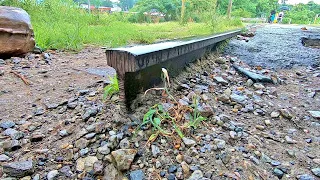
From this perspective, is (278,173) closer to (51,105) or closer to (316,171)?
(316,171)

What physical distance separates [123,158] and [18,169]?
0.44m

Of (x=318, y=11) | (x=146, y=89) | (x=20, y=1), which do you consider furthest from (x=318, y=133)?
(x=318, y=11)

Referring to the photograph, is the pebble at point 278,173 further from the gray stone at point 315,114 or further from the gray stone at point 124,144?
the gray stone at point 315,114

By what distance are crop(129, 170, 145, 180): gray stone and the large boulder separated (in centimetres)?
233

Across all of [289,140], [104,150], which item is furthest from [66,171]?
[289,140]

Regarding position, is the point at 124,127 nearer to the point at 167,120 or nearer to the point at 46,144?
the point at 167,120

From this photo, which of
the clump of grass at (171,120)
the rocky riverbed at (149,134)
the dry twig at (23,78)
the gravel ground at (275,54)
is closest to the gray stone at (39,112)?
the rocky riverbed at (149,134)

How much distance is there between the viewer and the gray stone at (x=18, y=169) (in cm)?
94

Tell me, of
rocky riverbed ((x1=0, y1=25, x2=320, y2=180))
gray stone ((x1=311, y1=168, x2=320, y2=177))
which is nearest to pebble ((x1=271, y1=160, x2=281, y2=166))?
rocky riverbed ((x1=0, y1=25, x2=320, y2=180))

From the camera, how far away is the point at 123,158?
1.00 m

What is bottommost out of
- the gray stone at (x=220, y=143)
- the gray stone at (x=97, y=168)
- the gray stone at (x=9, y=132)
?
the gray stone at (x=97, y=168)

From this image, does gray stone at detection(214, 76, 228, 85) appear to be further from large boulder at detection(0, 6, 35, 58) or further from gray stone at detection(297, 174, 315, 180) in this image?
large boulder at detection(0, 6, 35, 58)

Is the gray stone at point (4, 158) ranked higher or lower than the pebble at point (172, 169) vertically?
higher

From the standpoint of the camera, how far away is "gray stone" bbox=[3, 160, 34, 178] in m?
0.94
